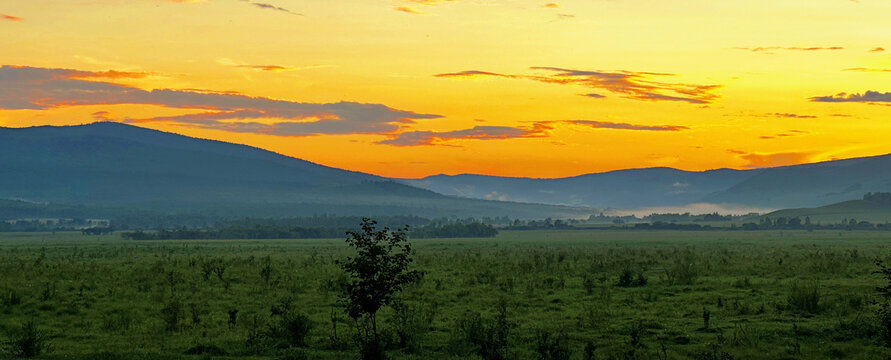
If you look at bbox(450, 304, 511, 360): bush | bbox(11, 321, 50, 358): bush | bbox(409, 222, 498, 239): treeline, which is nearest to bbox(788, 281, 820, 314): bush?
bbox(450, 304, 511, 360): bush

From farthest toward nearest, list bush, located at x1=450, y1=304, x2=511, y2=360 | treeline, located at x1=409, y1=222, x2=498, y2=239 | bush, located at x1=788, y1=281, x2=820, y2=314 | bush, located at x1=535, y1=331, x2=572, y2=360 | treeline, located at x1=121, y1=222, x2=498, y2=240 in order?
treeline, located at x1=409, y1=222, x2=498, y2=239 < treeline, located at x1=121, y1=222, x2=498, y2=240 < bush, located at x1=788, y1=281, x2=820, y2=314 < bush, located at x1=450, y1=304, x2=511, y2=360 < bush, located at x1=535, y1=331, x2=572, y2=360

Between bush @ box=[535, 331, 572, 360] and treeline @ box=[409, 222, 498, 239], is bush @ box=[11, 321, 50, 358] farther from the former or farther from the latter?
treeline @ box=[409, 222, 498, 239]

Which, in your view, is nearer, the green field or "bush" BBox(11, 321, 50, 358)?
"bush" BBox(11, 321, 50, 358)

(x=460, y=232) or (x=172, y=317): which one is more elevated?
(x=460, y=232)

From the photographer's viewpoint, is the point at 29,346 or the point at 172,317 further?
the point at 172,317

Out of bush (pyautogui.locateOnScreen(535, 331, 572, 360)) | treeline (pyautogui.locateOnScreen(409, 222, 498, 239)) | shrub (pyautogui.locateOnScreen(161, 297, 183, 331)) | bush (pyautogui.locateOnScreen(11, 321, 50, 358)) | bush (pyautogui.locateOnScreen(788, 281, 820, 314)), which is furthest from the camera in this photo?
treeline (pyautogui.locateOnScreen(409, 222, 498, 239))

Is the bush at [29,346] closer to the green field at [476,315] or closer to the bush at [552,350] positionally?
the green field at [476,315]

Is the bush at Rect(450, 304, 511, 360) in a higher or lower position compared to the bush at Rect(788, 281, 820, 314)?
lower

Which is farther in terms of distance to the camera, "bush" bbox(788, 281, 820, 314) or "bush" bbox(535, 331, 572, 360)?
"bush" bbox(788, 281, 820, 314)

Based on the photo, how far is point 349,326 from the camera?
28.1 metres

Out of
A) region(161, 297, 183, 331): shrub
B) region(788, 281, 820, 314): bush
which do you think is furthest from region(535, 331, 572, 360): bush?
region(161, 297, 183, 331): shrub

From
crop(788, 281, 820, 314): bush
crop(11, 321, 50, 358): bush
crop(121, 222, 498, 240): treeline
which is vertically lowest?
crop(11, 321, 50, 358): bush

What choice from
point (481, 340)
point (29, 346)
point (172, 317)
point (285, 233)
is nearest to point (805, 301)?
point (481, 340)

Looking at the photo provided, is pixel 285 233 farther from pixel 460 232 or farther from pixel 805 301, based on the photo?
pixel 805 301
